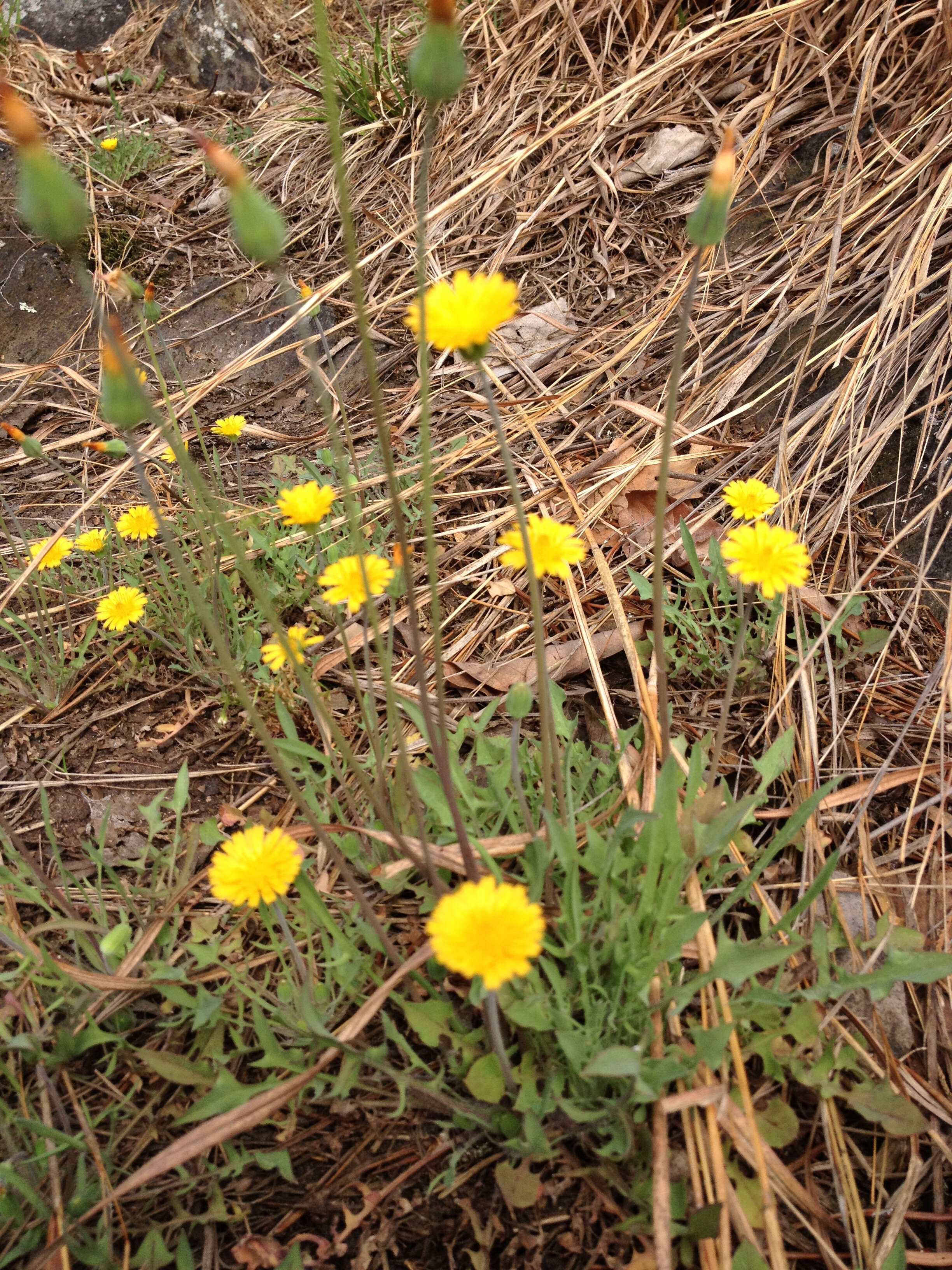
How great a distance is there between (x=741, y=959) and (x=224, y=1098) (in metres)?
0.69

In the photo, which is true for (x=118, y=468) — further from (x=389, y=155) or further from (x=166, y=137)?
(x=166, y=137)

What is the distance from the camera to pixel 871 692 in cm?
147

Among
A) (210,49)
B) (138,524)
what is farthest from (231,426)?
(210,49)

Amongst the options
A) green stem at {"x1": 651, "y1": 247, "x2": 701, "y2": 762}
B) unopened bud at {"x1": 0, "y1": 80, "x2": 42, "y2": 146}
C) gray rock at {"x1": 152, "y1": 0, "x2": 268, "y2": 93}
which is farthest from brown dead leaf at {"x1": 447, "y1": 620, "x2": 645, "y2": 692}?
gray rock at {"x1": 152, "y1": 0, "x2": 268, "y2": 93}

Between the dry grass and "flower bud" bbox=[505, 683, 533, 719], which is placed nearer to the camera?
"flower bud" bbox=[505, 683, 533, 719]

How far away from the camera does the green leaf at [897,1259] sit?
92 cm

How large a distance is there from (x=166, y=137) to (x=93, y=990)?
3863 millimetres

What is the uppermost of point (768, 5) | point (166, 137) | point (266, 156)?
point (166, 137)

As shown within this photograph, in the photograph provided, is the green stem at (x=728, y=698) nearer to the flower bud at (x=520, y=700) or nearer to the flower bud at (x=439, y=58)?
the flower bud at (x=520, y=700)

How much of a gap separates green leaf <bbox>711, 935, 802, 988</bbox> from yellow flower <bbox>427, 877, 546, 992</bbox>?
31 centimetres

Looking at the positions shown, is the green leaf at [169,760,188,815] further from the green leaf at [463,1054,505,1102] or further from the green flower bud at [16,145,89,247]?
the green flower bud at [16,145,89,247]

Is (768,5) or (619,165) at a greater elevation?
(768,5)

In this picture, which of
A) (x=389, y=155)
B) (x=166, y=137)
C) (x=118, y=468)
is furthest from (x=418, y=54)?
(x=166, y=137)

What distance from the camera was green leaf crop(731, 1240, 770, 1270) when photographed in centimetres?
92
